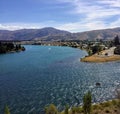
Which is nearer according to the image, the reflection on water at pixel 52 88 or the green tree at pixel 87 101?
the green tree at pixel 87 101

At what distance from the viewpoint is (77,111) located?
252 ft

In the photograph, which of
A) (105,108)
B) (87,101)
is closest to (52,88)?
(105,108)

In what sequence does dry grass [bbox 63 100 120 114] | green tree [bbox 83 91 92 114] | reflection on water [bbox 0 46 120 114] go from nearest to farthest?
1. green tree [bbox 83 91 92 114]
2. dry grass [bbox 63 100 120 114]
3. reflection on water [bbox 0 46 120 114]

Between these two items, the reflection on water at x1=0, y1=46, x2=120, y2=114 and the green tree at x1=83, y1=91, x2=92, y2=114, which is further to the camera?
the reflection on water at x1=0, y1=46, x2=120, y2=114


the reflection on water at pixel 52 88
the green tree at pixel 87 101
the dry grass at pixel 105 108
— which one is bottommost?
the reflection on water at pixel 52 88

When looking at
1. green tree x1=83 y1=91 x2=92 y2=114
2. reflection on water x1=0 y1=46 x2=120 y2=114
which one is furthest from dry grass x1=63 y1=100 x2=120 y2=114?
green tree x1=83 y1=91 x2=92 y2=114

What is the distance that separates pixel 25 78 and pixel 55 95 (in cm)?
3803

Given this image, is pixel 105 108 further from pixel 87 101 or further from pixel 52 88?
pixel 52 88

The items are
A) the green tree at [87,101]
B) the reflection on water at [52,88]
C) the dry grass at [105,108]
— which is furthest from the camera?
the reflection on water at [52,88]

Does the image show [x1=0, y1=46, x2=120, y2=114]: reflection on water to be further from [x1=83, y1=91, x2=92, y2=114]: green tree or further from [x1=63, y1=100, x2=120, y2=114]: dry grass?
[x1=83, y1=91, x2=92, y2=114]: green tree

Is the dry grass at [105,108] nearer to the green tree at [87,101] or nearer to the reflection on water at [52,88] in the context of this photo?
the reflection on water at [52,88]

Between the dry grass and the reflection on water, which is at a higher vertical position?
the dry grass

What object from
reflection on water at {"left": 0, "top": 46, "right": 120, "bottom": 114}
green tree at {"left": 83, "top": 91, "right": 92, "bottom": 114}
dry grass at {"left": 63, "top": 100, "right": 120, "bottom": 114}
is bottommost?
reflection on water at {"left": 0, "top": 46, "right": 120, "bottom": 114}

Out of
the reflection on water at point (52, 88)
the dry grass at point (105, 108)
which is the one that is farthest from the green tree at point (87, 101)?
the reflection on water at point (52, 88)
